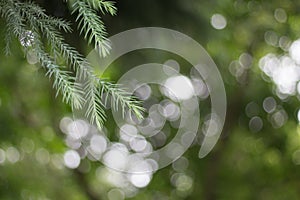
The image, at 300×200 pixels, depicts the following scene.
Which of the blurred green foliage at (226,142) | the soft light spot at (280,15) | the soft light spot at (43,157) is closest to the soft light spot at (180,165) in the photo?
the blurred green foliage at (226,142)

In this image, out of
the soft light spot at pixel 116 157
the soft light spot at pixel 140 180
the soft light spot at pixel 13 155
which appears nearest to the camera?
the soft light spot at pixel 116 157

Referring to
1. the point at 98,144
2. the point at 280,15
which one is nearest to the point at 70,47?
the point at 280,15

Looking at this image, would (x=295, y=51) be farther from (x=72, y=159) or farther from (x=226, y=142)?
(x=72, y=159)

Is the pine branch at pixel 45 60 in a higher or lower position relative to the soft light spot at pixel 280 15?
lower

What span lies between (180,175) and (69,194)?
93 cm

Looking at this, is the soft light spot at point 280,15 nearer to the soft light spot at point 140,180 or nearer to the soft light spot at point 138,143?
the soft light spot at point 138,143

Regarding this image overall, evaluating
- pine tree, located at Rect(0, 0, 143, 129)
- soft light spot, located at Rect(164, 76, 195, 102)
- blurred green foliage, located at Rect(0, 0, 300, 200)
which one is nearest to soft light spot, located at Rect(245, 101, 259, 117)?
blurred green foliage, located at Rect(0, 0, 300, 200)

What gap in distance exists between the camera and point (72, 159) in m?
3.97

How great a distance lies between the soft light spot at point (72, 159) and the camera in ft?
12.8

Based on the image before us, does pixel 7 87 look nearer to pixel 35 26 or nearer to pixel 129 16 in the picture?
pixel 129 16

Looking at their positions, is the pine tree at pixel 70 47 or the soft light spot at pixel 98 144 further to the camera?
the soft light spot at pixel 98 144

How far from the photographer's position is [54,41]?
867 mm

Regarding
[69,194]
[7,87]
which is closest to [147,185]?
[69,194]

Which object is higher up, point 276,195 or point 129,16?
point 276,195
